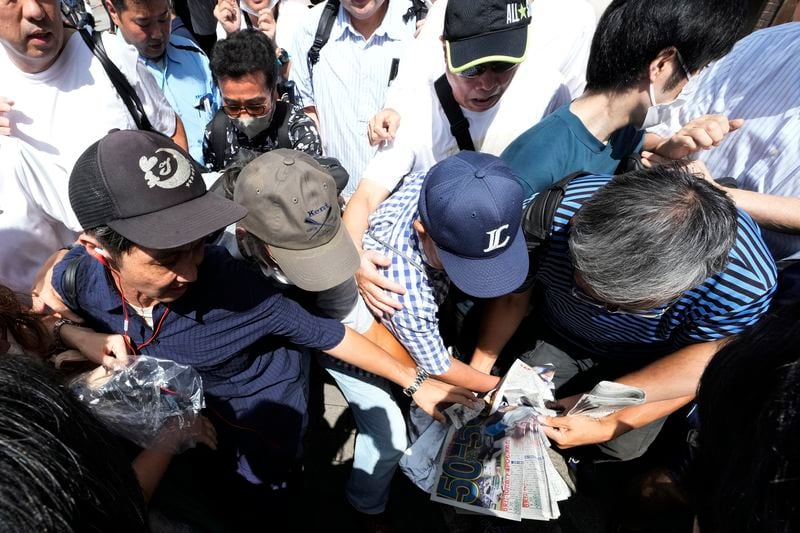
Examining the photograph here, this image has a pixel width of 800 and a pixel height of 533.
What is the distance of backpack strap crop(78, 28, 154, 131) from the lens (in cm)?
213

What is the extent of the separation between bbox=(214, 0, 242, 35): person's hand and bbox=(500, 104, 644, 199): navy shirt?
2.49m

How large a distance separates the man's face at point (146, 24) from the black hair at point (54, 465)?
104 inches

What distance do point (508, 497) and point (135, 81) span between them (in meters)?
2.67

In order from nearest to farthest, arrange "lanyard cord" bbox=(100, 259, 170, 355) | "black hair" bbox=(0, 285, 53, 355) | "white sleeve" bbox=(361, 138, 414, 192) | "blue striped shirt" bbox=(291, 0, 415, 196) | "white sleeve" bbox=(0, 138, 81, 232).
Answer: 1. "black hair" bbox=(0, 285, 53, 355)
2. "lanyard cord" bbox=(100, 259, 170, 355)
3. "white sleeve" bbox=(0, 138, 81, 232)
4. "white sleeve" bbox=(361, 138, 414, 192)
5. "blue striped shirt" bbox=(291, 0, 415, 196)

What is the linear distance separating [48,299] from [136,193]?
673mm

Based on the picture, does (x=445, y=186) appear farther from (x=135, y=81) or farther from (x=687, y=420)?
(x=687, y=420)

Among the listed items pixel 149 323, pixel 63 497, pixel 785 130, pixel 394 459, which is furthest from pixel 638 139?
pixel 63 497

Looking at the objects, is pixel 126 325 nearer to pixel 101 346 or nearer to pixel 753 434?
pixel 101 346

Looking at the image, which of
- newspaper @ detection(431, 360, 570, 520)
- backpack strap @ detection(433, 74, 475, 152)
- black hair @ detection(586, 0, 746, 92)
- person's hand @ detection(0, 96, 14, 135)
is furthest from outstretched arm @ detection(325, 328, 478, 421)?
person's hand @ detection(0, 96, 14, 135)

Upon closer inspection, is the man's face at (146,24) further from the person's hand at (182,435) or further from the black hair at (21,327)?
the person's hand at (182,435)

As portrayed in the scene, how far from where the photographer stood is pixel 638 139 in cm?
215

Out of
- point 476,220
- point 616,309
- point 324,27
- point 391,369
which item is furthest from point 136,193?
point 324,27

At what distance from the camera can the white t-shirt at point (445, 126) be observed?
87.6 inches

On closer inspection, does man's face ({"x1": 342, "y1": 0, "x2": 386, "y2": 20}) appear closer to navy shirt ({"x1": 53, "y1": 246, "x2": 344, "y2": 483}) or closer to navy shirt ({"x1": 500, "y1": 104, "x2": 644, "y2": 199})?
navy shirt ({"x1": 500, "y1": 104, "x2": 644, "y2": 199})
